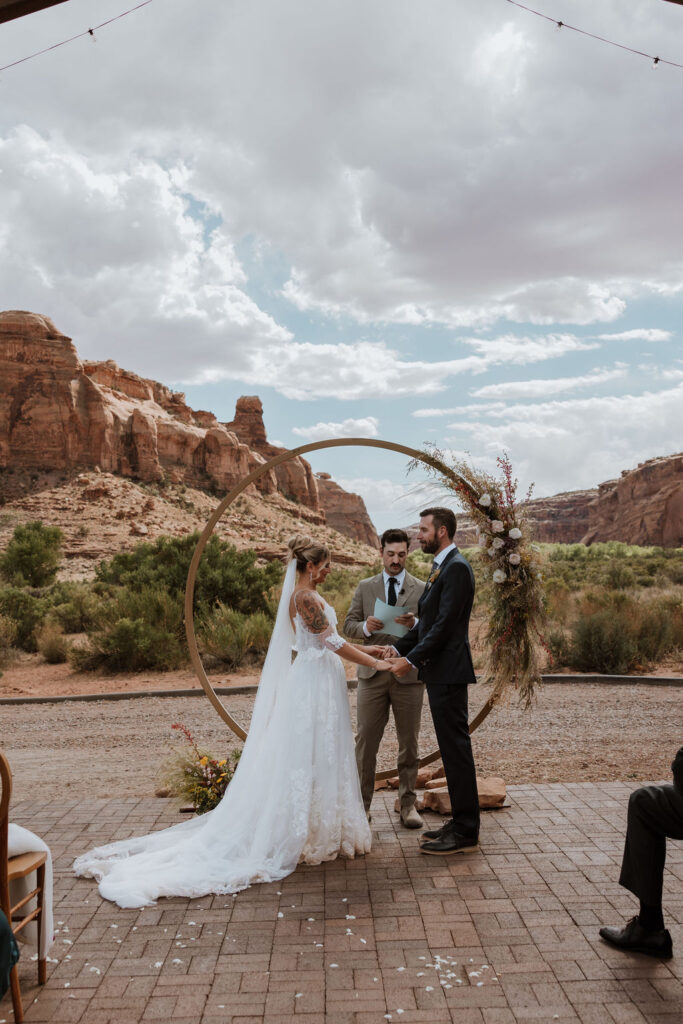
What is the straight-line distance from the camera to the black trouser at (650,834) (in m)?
3.66

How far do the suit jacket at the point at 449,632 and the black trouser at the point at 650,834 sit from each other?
1.63 m

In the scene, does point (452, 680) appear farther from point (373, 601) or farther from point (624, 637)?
point (624, 637)

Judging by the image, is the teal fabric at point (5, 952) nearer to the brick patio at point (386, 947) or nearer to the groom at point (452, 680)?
the brick patio at point (386, 947)

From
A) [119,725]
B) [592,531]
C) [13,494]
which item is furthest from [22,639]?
[592,531]

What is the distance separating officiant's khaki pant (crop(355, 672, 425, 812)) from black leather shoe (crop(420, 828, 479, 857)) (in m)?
0.62

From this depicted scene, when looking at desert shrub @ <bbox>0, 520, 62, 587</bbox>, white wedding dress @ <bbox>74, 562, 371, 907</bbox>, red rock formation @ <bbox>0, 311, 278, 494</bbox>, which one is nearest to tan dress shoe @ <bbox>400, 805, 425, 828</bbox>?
white wedding dress @ <bbox>74, 562, 371, 907</bbox>

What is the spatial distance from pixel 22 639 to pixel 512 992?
1665 cm

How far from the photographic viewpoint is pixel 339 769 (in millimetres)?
5156

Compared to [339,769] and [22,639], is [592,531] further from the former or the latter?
[339,769]

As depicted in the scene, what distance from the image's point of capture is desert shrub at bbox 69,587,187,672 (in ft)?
50.3

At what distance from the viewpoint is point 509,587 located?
5.99 metres

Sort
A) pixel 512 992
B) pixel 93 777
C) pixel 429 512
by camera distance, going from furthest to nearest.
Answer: pixel 93 777, pixel 429 512, pixel 512 992

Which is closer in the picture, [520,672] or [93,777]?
[520,672]

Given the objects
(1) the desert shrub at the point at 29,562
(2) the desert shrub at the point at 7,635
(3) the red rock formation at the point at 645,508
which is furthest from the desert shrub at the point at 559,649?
(3) the red rock formation at the point at 645,508
